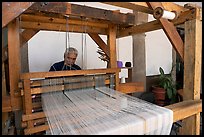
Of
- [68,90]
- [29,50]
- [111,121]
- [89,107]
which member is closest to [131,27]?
[68,90]

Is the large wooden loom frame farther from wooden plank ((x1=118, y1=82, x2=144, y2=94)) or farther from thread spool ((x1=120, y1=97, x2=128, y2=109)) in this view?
wooden plank ((x1=118, y1=82, x2=144, y2=94))

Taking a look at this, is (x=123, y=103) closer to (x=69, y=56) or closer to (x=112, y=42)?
(x=112, y=42)

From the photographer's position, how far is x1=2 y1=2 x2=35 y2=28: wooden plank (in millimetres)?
703

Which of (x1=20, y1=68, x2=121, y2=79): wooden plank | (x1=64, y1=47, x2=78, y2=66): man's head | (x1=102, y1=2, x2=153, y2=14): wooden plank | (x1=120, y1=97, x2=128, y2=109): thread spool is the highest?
(x1=102, y1=2, x2=153, y2=14): wooden plank

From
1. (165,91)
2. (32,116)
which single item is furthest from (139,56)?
(32,116)

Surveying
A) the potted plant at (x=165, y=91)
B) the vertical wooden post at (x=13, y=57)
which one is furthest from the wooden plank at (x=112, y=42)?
the potted plant at (x=165, y=91)

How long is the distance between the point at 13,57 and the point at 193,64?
1.23 meters

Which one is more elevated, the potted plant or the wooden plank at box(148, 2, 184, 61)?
the wooden plank at box(148, 2, 184, 61)

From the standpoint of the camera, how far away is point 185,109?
1.02 m

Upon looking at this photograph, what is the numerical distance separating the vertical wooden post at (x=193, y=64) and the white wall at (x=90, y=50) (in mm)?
1952

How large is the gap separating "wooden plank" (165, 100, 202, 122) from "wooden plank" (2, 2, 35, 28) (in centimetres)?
88

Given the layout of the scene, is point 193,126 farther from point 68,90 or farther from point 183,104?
point 68,90

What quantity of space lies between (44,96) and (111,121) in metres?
0.70

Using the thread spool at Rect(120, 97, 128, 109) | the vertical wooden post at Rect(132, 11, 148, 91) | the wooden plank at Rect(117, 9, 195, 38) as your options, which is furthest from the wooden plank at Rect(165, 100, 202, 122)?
the vertical wooden post at Rect(132, 11, 148, 91)
